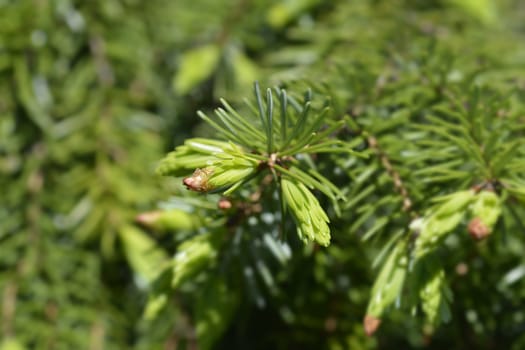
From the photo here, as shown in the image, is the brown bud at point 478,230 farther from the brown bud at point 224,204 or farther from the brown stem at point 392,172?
the brown bud at point 224,204

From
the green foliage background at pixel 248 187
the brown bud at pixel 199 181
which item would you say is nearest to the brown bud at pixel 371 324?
the green foliage background at pixel 248 187

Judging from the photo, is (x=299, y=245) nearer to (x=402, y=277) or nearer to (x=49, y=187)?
(x=402, y=277)

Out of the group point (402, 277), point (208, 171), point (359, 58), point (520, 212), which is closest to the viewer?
point (208, 171)

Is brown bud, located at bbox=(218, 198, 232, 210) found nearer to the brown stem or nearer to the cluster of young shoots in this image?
the cluster of young shoots

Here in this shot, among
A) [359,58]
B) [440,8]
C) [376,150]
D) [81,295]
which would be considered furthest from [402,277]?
[440,8]

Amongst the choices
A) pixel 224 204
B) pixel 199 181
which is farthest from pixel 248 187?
pixel 199 181

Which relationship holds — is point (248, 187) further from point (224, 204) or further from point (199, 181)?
point (199, 181)
